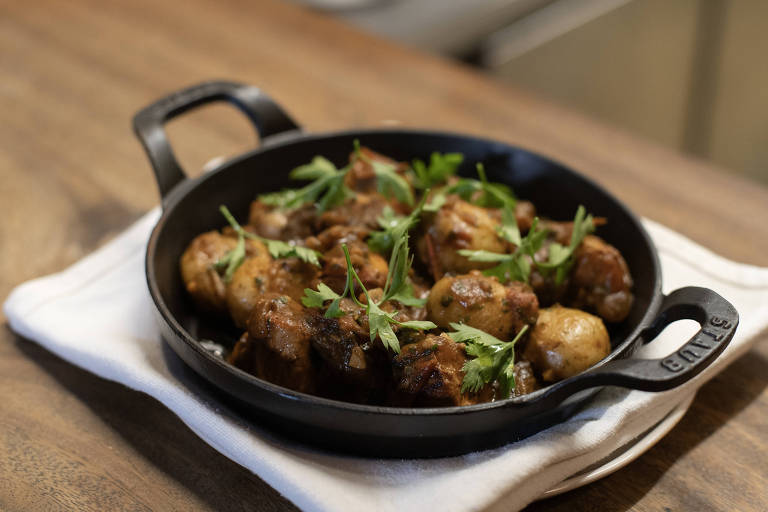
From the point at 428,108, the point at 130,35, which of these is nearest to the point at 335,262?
the point at 428,108

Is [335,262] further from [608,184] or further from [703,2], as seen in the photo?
[703,2]

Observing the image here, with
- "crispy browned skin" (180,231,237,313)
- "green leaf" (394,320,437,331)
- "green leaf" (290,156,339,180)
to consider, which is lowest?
"crispy browned skin" (180,231,237,313)

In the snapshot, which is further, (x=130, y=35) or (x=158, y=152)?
(x=130, y=35)

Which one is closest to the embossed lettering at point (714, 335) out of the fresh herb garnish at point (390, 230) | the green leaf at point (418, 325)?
the green leaf at point (418, 325)

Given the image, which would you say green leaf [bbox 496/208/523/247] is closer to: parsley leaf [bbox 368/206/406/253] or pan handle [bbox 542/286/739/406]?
parsley leaf [bbox 368/206/406/253]

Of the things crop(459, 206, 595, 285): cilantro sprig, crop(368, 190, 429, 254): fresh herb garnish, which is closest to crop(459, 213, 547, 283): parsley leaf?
crop(459, 206, 595, 285): cilantro sprig

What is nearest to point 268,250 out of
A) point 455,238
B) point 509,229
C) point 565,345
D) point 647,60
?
point 455,238

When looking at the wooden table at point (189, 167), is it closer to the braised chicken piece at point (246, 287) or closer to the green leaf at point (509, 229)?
the braised chicken piece at point (246, 287)
